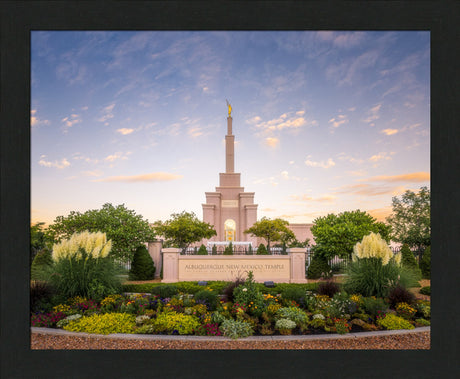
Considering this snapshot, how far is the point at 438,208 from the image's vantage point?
3.81 meters

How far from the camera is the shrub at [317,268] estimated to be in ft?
41.5

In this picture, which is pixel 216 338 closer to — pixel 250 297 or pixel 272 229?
pixel 250 297

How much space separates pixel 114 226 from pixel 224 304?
7.74 meters

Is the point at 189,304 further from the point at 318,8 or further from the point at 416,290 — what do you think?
the point at 416,290

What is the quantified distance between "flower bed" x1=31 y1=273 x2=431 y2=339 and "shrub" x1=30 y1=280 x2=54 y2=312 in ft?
0.80

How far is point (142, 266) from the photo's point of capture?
41.5 ft

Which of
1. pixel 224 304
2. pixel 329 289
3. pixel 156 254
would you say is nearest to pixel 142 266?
pixel 156 254

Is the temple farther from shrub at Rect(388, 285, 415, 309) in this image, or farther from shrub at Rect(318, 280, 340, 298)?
shrub at Rect(388, 285, 415, 309)

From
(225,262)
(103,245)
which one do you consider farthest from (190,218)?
(103,245)

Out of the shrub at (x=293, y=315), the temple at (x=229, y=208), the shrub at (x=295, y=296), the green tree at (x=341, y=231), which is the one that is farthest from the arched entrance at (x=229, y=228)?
the shrub at (x=293, y=315)

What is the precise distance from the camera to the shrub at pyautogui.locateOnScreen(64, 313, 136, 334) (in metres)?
5.45

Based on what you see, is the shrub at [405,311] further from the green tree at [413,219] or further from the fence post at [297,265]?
the green tree at [413,219]

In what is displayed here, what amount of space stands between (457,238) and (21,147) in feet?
19.2

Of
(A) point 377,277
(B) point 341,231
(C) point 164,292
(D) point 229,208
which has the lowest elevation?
(C) point 164,292
